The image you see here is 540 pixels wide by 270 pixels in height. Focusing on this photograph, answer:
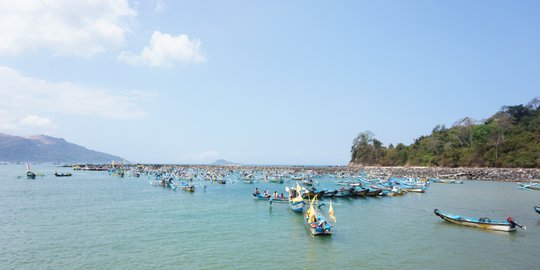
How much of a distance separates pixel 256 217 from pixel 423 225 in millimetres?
13908

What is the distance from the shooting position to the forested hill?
76.7m

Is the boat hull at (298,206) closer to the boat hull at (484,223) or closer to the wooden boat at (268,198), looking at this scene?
the wooden boat at (268,198)

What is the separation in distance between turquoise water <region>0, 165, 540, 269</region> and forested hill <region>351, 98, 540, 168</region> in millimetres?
51046

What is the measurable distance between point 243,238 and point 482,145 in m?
85.1

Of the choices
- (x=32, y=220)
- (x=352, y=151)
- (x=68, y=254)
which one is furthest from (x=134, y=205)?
(x=352, y=151)

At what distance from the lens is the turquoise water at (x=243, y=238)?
17.1 m

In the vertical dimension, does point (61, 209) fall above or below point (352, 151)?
below

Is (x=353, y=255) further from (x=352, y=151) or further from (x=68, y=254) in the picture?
(x=352, y=151)

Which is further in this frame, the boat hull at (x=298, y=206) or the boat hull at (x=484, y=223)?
the boat hull at (x=298, y=206)

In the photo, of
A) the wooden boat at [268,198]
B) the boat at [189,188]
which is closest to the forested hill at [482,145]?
the wooden boat at [268,198]

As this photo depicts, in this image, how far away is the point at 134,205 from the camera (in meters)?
34.9

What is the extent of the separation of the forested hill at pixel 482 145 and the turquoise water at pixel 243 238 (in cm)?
5105

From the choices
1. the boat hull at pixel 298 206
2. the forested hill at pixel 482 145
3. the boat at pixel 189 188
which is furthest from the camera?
the forested hill at pixel 482 145

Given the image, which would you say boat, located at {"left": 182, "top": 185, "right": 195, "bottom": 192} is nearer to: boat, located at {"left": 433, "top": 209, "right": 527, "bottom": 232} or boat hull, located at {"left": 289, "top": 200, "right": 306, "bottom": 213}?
boat hull, located at {"left": 289, "top": 200, "right": 306, "bottom": 213}
